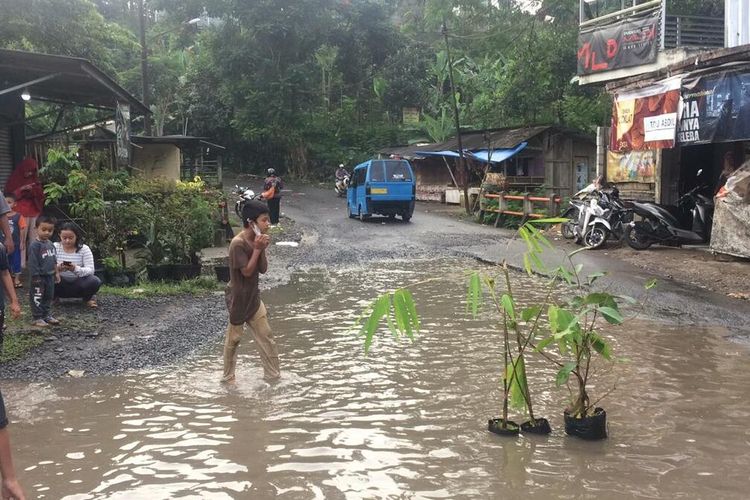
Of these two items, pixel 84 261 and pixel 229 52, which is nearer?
pixel 84 261

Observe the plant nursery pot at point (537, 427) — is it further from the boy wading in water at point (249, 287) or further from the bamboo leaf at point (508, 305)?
the boy wading in water at point (249, 287)

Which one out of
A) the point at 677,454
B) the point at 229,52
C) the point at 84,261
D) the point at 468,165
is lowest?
the point at 677,454

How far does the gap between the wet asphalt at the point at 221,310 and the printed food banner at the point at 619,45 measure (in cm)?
506

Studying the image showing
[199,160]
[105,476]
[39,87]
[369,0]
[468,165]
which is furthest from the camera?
[369,0]

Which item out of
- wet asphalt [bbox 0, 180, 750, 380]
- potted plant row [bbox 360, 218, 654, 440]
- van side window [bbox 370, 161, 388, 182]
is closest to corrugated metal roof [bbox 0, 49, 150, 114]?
wet asphalt [bbox 0, 180, 750, 380]

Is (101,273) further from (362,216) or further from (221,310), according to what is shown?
(362,216)

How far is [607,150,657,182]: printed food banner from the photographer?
15477 millimetres

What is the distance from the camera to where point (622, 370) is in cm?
622

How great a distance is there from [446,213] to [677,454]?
21.2 m

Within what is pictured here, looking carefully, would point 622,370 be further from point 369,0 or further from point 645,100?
point 369,0

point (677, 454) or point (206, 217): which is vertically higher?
point (206, 217)

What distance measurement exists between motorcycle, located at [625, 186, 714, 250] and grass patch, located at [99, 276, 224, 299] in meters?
8.43

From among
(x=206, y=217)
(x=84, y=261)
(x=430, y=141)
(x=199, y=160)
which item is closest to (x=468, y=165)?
(x=430, y=141)

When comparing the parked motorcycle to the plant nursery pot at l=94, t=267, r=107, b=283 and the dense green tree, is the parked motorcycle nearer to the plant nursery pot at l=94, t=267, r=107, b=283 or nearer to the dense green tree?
the plant nursery pot at l=94, t=267, r=107, b=283
